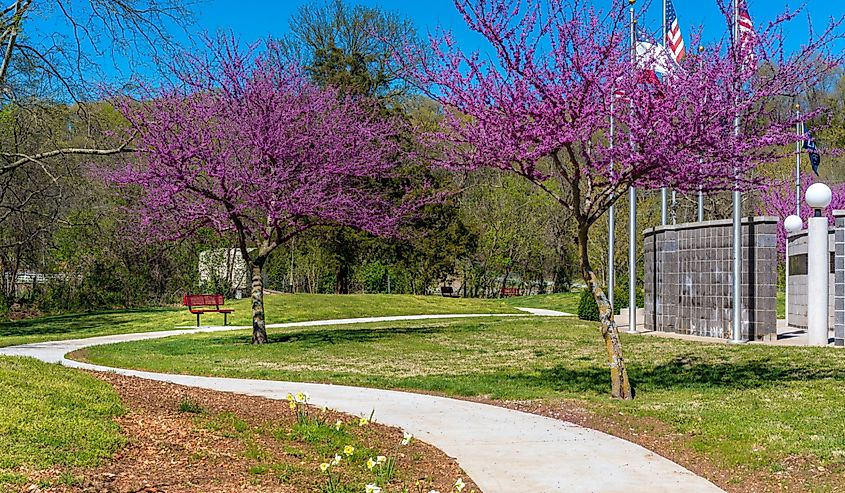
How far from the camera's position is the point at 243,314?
88.7ft

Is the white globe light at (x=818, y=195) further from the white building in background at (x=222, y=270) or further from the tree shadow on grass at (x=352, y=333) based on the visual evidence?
the white building in background at (x=222, y=270)

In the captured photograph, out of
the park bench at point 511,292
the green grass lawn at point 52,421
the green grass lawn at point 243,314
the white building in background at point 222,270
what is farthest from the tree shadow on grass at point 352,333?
the park bench at point 511,292

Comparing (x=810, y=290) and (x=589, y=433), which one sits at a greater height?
(x=810, y=290)

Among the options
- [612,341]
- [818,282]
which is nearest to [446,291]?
[818,282]

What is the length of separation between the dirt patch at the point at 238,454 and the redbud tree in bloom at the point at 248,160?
24.4 ft

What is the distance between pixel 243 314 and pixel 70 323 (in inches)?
198

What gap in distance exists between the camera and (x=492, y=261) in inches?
1640

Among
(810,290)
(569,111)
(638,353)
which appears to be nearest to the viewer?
(569,111)

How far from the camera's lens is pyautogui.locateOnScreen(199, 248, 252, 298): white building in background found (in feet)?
112

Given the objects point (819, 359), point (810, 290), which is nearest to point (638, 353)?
point (819, 359)

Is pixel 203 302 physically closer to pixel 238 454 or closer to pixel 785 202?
pixel 238 454

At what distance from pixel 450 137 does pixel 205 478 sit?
5.03 meters

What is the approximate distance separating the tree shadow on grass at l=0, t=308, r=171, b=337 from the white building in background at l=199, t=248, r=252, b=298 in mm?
4387

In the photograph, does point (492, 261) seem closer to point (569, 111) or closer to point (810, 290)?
point (810, 290)
